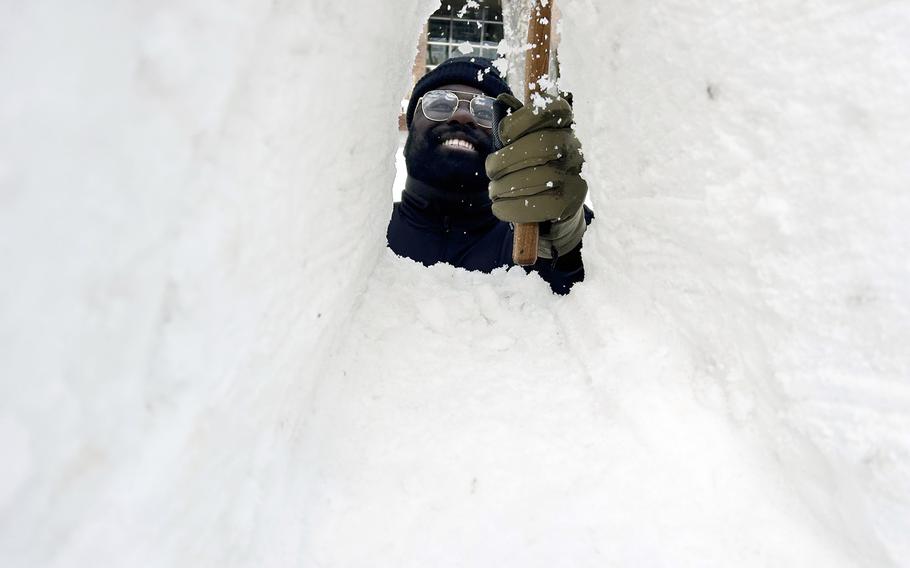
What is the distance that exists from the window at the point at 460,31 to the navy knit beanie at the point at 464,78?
6.57m

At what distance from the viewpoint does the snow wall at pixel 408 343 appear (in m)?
0.53

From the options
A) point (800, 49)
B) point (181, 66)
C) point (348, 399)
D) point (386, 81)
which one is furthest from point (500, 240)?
point (181, 66)

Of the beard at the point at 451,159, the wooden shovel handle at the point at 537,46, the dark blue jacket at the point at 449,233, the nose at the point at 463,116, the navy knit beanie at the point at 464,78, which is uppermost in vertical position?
the wooden shovel handle at the point at 537,46

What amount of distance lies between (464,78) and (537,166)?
131cm

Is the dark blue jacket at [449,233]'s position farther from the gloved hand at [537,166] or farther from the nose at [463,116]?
the gloved hand at [537,166]

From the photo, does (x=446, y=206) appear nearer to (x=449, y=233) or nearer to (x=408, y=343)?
(x=449, y=233)

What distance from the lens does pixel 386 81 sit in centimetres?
117

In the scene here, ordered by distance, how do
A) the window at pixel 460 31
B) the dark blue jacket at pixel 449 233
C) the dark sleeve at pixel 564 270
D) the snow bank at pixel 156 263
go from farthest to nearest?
the window at pixel 460 31, the dark blue jacket at pixel 449 233, the dark sleeve at pixel 564 270, the snow bank at pixel 156 263

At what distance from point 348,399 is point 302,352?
0.17 meters

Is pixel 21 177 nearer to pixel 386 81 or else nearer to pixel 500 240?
pixel 386 81

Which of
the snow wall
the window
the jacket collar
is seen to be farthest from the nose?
the window

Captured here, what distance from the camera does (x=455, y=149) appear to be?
8.17ft

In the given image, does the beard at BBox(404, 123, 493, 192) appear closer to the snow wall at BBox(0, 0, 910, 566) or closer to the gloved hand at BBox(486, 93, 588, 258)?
the gloved hand at BBox(486, 93, 588, 258)

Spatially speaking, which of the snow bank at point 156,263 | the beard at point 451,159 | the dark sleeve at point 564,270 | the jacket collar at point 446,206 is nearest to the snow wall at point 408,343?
the snow bank at point 156,263
